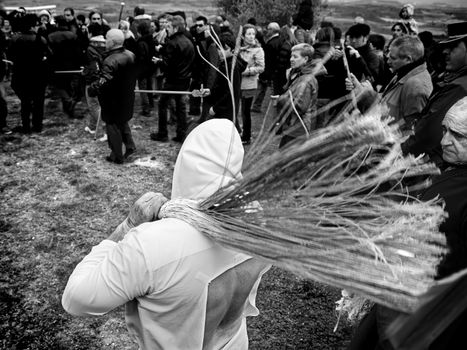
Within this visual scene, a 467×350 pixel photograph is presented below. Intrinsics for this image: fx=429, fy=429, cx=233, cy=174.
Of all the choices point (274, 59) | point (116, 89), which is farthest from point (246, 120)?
point (116, 89)

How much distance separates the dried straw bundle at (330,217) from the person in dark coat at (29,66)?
5878mm

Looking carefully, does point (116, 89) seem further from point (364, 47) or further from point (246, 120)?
point (364, 47)

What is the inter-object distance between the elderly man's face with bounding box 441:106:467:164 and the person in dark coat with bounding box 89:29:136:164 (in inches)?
166

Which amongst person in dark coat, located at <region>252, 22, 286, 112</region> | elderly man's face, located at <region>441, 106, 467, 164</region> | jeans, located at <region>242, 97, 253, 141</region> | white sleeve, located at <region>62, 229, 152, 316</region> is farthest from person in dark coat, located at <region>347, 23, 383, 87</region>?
white sleeve, located at <region>62, 229, 152, 316</region>

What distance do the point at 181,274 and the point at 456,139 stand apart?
62.7 inches

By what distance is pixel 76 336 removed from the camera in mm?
3133

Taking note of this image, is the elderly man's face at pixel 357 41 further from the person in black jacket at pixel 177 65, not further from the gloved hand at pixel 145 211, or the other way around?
the gloved hand at pixel 145 211

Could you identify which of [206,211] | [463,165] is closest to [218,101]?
[463,165]

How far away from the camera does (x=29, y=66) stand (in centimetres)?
641

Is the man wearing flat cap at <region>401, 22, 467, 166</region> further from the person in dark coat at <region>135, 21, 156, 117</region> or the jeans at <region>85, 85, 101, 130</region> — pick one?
the jeans at <region>85, 85, 101, 130</region>

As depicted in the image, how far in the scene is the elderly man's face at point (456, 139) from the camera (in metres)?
2.12

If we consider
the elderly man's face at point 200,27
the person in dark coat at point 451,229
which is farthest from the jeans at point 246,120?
the person in dark coat at point 451,229

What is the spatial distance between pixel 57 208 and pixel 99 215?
0.52 m

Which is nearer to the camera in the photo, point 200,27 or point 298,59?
point 298,59
